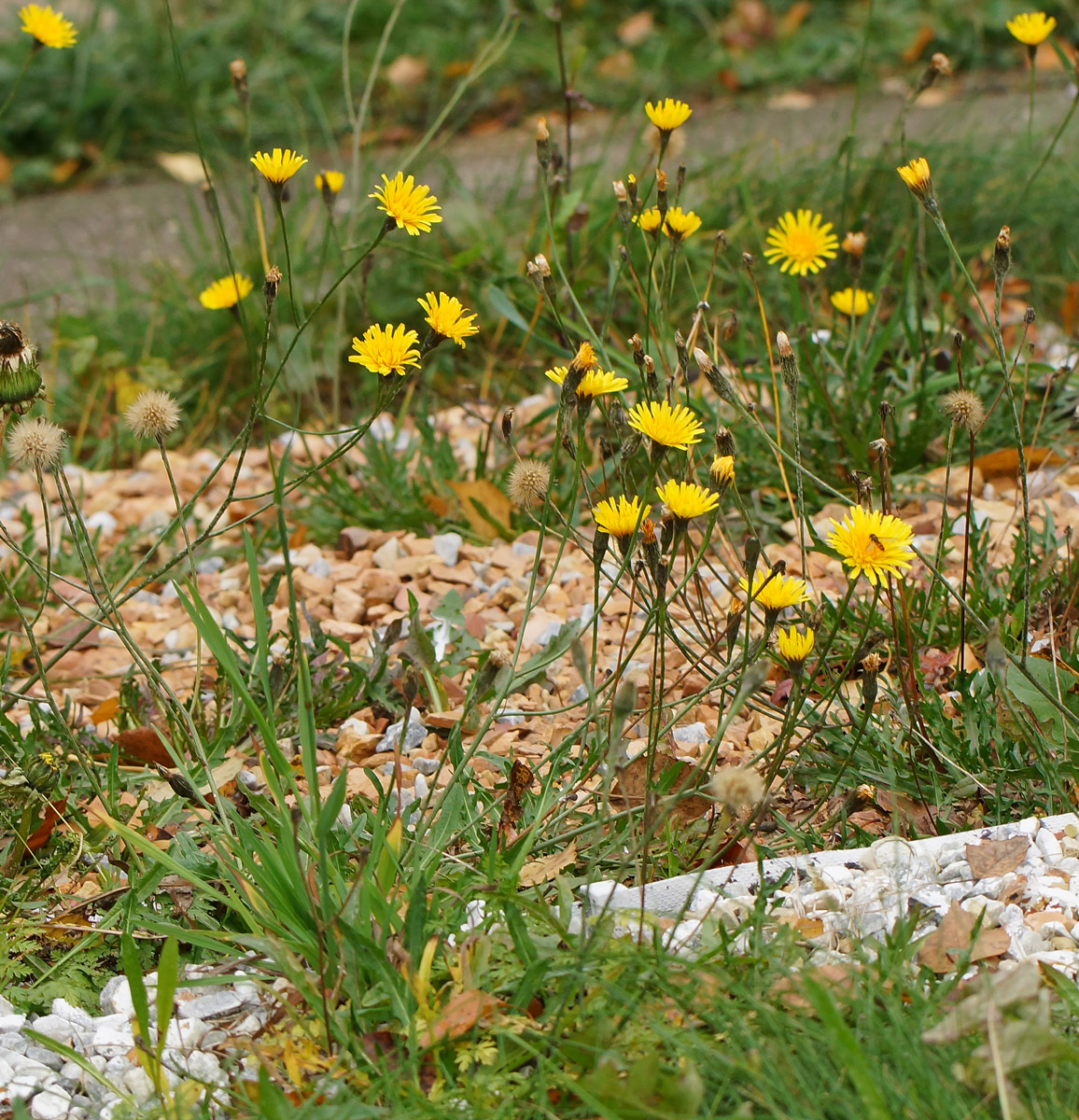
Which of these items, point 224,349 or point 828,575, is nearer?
point 828,575

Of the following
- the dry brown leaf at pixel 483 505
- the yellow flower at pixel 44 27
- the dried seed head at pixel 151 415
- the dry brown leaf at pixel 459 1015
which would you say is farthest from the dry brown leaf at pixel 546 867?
the yellow flower at pixel 44 27

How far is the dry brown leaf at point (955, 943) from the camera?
1.46m

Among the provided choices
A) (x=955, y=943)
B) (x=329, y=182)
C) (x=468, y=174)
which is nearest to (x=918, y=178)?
(x=955, y=943)

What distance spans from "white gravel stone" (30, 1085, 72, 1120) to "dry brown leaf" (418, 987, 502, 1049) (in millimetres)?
418

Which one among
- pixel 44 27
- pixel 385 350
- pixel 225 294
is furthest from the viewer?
pixel 225 294

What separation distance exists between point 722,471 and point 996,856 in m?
0.60

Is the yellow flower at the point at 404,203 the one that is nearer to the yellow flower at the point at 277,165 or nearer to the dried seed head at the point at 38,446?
the yellow flower at the point at 277,165

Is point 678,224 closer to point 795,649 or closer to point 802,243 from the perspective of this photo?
point 802,243

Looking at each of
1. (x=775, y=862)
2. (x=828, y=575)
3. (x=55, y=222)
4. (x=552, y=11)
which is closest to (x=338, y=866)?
(x=775, y=862)

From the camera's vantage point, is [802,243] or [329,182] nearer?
[802,243]

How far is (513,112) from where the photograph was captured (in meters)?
5.38

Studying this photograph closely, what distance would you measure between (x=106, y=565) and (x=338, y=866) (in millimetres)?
1487

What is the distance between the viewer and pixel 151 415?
1791 mm

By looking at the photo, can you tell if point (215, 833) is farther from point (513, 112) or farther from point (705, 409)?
point (513, 112)
